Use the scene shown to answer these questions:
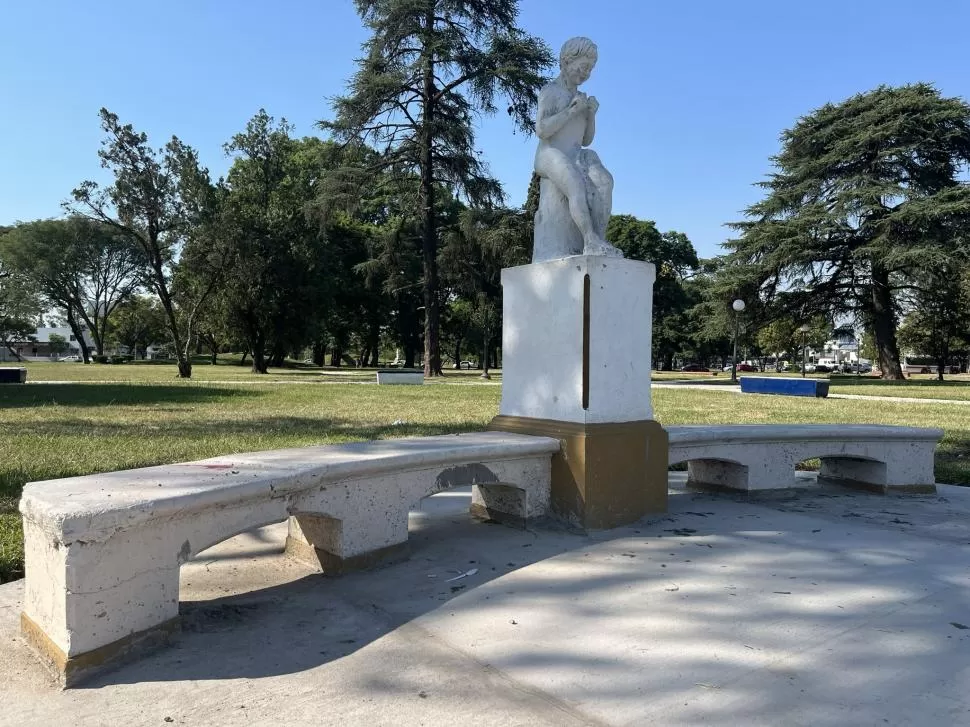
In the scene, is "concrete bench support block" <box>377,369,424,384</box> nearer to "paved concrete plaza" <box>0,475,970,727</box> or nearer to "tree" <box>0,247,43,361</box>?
"paved concrete plaza" <box>0,475,970,727</box>

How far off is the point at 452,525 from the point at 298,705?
2.54 metres

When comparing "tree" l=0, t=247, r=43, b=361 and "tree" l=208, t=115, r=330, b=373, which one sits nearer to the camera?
"tree" l=208, t=115, r=330, b=373

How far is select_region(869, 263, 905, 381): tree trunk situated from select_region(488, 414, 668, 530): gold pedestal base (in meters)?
30.6

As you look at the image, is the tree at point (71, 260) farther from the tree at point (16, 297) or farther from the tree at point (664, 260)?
the tree at point (664, 260)

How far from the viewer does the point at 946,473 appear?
24.2 feet

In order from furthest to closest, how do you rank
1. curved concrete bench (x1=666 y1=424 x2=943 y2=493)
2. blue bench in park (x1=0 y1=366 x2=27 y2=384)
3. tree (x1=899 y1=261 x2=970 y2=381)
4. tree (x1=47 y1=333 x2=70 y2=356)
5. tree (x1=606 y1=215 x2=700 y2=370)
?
tree (x1=47 y1=333 x2=70 y2=356) < tree (x1=606 y1=215 x2=700 y2=370) < tree (x1=899 y1=261 x2=970 y2=381) < blue bench in park (x1=0 y1=366 x2=27 y2=384) < curved concrete bench (x1=666 y1=424 x2=943 y2=493)

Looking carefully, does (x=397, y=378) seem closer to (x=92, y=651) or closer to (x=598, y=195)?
(x=598, y=195)

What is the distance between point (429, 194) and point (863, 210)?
1906 centimetres

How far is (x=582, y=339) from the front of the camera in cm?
461

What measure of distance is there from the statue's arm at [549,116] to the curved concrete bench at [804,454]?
8.19 ft

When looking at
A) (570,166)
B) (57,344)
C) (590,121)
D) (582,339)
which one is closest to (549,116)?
(590,121)

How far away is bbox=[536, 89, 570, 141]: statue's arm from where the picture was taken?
5055 mm

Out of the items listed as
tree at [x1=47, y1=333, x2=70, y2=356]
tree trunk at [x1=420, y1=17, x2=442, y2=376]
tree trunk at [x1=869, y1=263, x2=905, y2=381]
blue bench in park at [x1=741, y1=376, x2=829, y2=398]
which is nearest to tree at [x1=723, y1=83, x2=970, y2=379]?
tree trunk at [x1=869, y1=263, x2=905, y2=381]

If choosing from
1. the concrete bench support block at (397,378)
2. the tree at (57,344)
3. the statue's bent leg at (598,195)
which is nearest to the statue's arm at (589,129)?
the statue's bent leg at (598,195)
